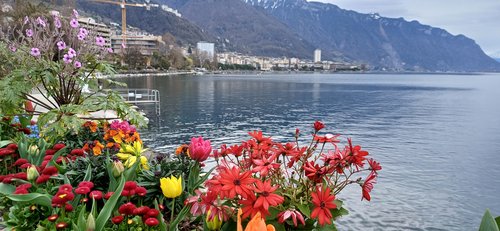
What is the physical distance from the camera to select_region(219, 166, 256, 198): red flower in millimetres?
1820

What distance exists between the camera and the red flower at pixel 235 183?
1820mm

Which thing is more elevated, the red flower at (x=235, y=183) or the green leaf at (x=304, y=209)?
the red flower at (x=235, y=183)

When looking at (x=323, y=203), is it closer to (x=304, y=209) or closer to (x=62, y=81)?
(x=304, y=209)

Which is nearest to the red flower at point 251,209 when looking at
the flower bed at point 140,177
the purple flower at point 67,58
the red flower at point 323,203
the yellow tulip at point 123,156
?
the flower bed at point 140,177

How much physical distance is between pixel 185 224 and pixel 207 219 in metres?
1.47

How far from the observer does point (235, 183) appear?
1.87m

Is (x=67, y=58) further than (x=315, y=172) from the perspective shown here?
Yes

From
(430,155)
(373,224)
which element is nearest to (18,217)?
(373,224)

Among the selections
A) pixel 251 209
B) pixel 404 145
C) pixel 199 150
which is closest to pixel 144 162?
pixel 199 150

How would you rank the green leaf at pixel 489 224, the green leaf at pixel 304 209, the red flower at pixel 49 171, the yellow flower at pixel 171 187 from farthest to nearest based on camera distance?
the red flower at pixel 49 171 < the yellow flower at pixel 171 187 < the green leaf at pixel 304 209 < the green leaf at pixel 489 224

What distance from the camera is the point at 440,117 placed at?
28438mm

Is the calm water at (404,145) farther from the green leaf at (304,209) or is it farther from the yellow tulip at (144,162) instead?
the green leaf at (304,209)

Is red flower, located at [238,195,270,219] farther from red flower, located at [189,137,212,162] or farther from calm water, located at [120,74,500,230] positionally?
calm water, located at [120,74,500,230]

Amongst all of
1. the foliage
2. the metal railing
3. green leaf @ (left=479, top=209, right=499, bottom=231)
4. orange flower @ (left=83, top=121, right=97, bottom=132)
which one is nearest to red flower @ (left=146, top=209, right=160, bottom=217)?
green leaf @ (left=479, top=209, right=499, bottom=231)
